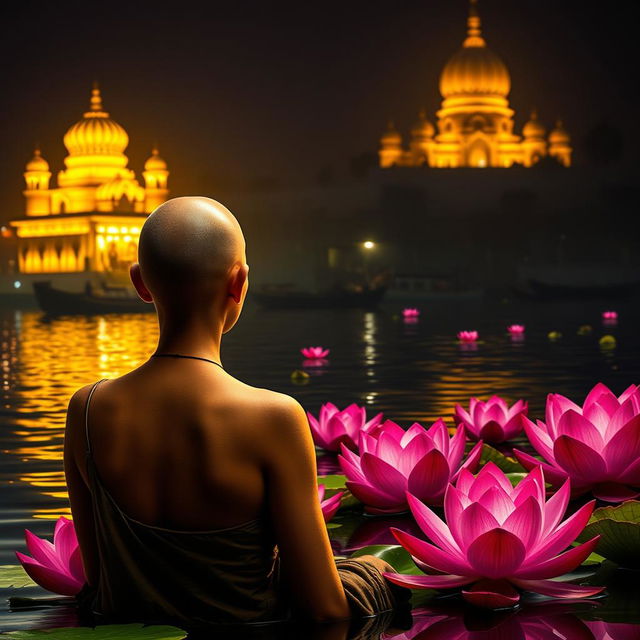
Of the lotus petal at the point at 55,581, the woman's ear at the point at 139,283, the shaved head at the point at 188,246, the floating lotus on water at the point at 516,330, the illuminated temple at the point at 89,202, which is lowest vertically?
the floating lotus on water at the point at 516,330

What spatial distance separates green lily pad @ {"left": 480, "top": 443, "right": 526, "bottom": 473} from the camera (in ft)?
10.4

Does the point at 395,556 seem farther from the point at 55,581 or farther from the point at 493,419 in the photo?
the point at 493,419

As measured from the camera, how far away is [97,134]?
2092 inches

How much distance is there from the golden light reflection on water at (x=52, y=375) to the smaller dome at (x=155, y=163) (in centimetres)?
2981

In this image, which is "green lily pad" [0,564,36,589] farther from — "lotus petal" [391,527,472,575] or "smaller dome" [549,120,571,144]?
"smaller dome" [549,120,571,144]

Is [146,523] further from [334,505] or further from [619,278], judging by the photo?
[619,278]

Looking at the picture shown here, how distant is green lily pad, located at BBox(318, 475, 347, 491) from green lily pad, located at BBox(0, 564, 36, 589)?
0.86 meters

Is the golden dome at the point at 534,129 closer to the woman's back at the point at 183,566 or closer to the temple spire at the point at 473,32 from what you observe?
the temple spire at the point at 473,32

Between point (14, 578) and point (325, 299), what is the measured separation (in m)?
32.2

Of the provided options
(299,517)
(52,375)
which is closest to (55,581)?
(299,517)

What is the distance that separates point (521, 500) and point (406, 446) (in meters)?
0.56

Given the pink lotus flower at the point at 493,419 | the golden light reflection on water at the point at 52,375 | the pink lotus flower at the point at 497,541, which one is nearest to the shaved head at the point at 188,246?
the pink lotus flower at the point at 497,541

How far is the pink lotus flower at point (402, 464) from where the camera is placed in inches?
99.4

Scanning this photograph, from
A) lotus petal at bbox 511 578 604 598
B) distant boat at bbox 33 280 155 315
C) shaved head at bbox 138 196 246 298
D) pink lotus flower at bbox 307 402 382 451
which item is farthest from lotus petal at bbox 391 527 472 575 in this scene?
distant boat at bbox 33 280 155 315
